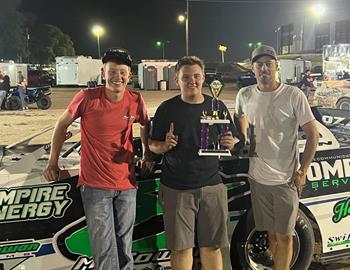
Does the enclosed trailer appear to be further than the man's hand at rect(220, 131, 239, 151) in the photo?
Yes

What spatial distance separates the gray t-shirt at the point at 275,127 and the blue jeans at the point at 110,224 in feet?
2.72

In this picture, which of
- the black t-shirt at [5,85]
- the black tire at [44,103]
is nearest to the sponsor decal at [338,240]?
the black tire at [44,103]

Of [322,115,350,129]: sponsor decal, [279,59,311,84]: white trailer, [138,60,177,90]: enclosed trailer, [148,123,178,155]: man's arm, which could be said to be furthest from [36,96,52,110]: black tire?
[148,123,178,155]: man's arm

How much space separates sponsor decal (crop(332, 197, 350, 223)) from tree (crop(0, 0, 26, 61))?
441 centimetres

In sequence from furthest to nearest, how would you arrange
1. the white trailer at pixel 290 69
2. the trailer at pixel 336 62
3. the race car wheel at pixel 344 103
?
the white trailer at pixel 290 69 < the trailer at pixel 336 62 < the race car wheel at pixel 344 103

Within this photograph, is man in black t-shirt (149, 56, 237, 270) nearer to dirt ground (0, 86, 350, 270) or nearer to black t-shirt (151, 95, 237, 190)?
black t-shirt (151, 95, 237, 190)

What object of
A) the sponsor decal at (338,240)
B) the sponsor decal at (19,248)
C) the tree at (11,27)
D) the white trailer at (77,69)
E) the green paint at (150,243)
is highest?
the tree at (11,27)

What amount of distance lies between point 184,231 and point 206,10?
3702 mm

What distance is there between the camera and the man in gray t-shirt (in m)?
2.66

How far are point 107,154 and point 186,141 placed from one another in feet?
1.54

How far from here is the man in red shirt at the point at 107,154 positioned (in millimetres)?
2512

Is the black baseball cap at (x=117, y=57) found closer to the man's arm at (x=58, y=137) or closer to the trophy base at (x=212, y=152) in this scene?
the man's arm at (x=58, y=137)

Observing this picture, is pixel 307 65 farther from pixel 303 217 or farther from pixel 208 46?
pixel 303 217

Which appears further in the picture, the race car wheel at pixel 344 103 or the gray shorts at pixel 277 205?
the race car wheel at pixel 344 103
